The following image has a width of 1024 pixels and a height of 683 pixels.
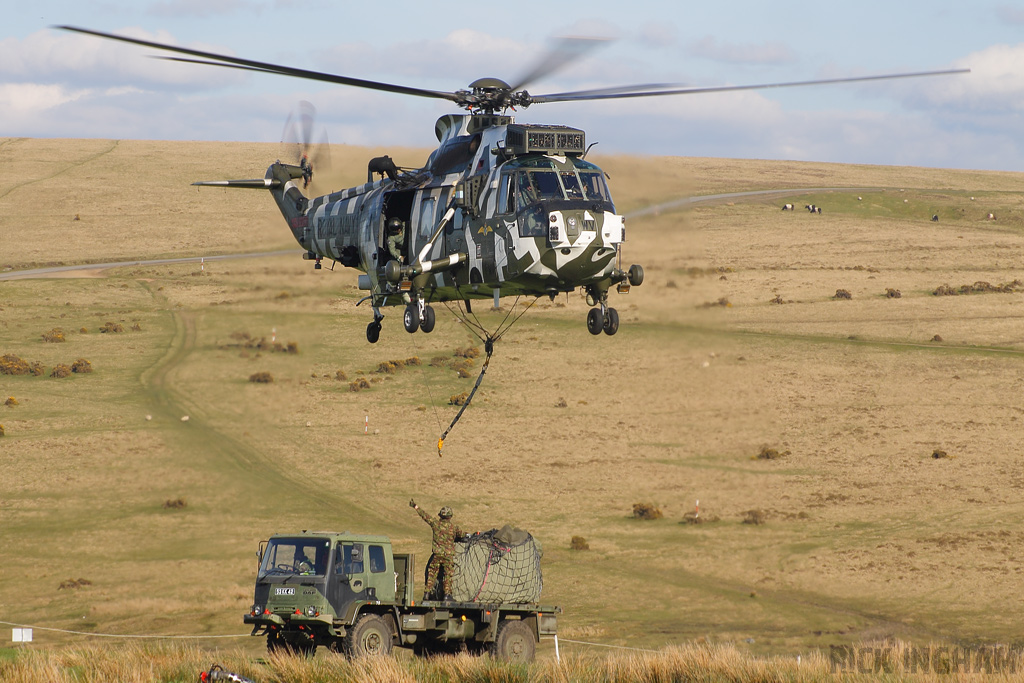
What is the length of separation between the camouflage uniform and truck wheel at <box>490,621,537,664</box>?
1.61 metres

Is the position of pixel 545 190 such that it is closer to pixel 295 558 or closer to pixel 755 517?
pixel 295 558

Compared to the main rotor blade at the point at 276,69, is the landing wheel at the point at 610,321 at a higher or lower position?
lower

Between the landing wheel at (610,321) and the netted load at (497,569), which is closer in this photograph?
the landing wheel at (610,321)

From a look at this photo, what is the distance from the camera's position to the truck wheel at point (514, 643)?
1032 inches

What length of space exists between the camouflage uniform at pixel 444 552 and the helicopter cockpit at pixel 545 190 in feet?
21.7

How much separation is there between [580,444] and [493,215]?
3502 cm

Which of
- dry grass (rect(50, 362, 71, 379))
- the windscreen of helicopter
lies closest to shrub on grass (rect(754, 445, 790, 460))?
dry grass (rect(50, 362, 71, 379))

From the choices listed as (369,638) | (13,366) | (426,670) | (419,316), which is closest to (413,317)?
(419,316)

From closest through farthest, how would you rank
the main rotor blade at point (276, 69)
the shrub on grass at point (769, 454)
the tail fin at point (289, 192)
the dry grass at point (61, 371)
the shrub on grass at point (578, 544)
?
the main rotor blade at point (276, 69) < the tail fin at point (289, 192) < the shrub on grass at point (578, 544) < the shrub on grass at point (769, 454) < the dry grass at point (61, 371)

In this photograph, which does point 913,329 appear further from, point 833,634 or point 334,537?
point 334,537

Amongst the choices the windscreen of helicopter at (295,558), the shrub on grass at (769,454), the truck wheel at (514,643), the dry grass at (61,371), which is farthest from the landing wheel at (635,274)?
the dry grass at (61,371)

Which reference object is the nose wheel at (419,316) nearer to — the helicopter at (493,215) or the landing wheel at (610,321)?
the helicopter at (493,215)

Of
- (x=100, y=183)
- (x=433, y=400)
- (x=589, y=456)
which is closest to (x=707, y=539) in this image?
(x=589, y=456)

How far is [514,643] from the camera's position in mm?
26562
